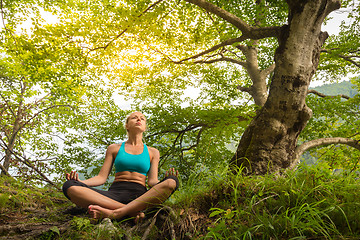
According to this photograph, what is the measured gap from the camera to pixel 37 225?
2.15 m

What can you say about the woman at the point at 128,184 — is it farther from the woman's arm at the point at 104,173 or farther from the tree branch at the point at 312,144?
the tree branch at the point at 312,144

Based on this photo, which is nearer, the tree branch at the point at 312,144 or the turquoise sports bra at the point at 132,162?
the turquoise sports bra at the point at 132,162

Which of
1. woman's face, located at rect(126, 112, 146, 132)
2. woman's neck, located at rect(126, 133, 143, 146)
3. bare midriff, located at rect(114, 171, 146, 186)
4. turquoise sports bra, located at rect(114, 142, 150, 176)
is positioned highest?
woman's face, located at rect(126, 112, 146, 132)

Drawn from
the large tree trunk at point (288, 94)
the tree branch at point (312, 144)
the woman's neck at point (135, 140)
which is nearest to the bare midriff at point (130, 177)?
the woman's neck at point (135, 140)

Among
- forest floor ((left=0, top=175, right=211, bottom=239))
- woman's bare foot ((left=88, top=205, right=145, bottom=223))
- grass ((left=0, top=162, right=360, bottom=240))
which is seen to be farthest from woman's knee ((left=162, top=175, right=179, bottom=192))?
woman's bare foot ((left=88, top=205, right=145, bottom=223))

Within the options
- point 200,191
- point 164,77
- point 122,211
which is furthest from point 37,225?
point 164,77

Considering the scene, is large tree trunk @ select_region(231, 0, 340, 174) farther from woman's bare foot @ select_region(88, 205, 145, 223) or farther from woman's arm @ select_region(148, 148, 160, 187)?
woman's bare foot @ select_region(88, 205, 145, 223)

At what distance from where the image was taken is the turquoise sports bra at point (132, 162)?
3066 mm

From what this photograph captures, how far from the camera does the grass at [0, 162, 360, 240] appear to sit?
1452mm

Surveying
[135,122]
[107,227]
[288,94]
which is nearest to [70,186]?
[107,227]

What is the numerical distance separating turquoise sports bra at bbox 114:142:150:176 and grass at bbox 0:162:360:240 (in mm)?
794

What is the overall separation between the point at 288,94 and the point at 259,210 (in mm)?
2633

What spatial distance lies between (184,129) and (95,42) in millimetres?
3789

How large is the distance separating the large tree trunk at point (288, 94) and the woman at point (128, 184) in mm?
1546
